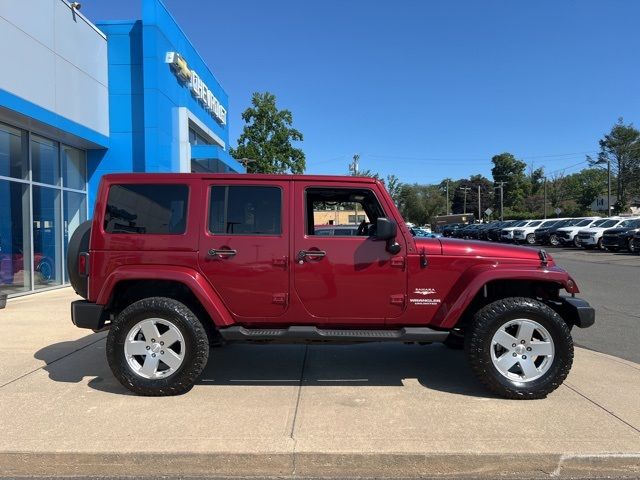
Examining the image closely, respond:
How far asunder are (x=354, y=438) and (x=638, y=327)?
6174 millimetres

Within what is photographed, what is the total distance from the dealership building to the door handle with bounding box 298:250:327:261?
25.2 feet

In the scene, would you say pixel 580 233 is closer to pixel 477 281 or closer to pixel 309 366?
pixel 309 366

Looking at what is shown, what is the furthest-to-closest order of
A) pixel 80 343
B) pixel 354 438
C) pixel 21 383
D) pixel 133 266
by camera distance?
pixel 80 343, pixel 21 383, pixel 133 266, pixel 354 438

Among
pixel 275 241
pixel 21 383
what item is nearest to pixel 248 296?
pixel 275 241

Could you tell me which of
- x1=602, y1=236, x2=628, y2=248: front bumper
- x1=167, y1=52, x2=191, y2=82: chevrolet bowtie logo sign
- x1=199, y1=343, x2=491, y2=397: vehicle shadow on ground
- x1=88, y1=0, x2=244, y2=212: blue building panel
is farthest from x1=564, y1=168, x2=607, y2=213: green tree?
x1=199, y1=343, x2=491, y2=397: vehicle shadow on ground

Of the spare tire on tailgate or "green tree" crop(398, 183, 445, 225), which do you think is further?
"green tree" crop(398, 183, 445, 225)

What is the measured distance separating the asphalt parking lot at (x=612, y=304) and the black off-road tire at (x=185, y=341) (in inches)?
198

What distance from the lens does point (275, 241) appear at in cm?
455

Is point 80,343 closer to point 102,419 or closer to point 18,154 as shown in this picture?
point 102,419

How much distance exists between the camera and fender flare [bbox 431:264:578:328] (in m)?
4.37

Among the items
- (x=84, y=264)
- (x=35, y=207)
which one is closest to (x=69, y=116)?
(x=35, y=207)

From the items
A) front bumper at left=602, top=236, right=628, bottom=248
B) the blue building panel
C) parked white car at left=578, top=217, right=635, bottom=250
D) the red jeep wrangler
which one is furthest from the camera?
parked white car at left=578, top=217, right=635, bottom=250

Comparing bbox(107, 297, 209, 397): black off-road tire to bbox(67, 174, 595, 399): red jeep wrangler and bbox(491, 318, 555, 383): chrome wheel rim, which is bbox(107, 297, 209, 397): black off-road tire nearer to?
bbox(67, 174, 595, 399): red jeep wrangler

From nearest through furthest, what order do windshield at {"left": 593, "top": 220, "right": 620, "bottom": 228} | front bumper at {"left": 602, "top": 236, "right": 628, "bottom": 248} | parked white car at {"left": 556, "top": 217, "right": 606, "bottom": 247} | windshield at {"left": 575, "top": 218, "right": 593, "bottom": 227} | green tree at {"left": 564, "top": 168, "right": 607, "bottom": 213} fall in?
front bumper at {"left": 602, "top": 236, "right": 628, "bottom": 248} → windshield at {"left": 593, "top": 220, "right": 620, "bottom": 228} → parked white car at {"left": 556, "top": 217, "right": 606, "bottom": 247} → windshield at {"left": 575, "top": 218, "right": 593, "bottom": 227} → green tree at {"left": 564, "top": 168, "right": 607, "bottom": 213}
